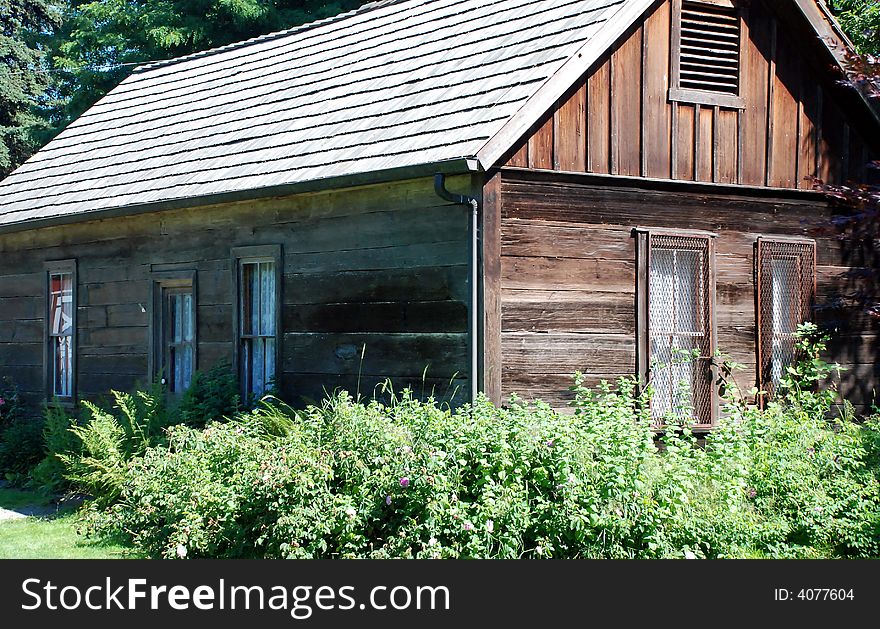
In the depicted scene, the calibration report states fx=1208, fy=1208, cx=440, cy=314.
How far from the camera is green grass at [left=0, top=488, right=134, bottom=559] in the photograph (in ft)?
31.9

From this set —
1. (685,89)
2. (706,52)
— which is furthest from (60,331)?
(706,52)

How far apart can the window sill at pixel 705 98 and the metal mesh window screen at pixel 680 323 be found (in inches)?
55.5

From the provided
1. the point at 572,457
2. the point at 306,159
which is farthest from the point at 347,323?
the point at 572,457

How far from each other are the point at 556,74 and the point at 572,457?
407cm

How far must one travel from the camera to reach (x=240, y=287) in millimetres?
13695

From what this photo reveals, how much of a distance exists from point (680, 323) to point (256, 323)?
4.72m

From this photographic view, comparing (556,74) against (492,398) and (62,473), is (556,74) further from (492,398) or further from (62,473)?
(62,473)

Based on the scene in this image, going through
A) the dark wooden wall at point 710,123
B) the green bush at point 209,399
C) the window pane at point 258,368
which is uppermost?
the dark wooden wall at point 710,123

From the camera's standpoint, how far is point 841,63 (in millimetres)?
12898

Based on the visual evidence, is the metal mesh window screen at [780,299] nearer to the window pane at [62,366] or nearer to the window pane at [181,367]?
the window pane at [181,367]

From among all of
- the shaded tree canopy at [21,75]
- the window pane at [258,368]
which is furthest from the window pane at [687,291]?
the shaded tree canopy at [21,75]

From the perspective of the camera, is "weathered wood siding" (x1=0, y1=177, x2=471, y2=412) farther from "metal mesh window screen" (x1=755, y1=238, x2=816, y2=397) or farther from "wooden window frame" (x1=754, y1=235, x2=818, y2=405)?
"metal mesh window screen" (x1=755, y1=238, x2=816, y2=397)

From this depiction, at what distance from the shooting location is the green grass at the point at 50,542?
973 cm

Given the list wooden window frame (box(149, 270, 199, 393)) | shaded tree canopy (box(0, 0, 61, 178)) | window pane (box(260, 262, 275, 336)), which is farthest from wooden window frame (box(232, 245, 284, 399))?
shaded tree canopy (box(0, 0, 61, 178))
